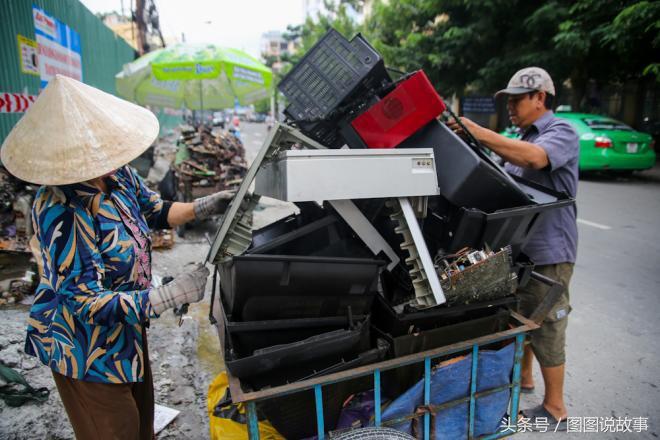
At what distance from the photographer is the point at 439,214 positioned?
6.30ft

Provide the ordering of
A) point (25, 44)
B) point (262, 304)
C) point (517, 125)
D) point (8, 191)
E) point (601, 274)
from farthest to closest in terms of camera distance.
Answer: point (601, 274)
point (25, 44)
point (8, 191)
point (517, 125)
point (262, 304)

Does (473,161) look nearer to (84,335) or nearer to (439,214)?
(439,214)

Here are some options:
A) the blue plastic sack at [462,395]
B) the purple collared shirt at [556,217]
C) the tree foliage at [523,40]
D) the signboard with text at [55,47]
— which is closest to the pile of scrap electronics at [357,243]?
the blue plastic sack at [462,395]

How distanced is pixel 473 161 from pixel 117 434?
1.77 metres

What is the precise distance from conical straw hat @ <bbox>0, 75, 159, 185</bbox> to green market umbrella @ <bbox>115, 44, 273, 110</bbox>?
6.03m

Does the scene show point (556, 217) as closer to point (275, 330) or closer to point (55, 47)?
point (275, 330)

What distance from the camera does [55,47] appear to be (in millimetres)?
5316

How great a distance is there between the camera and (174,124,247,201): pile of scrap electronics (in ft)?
23.1

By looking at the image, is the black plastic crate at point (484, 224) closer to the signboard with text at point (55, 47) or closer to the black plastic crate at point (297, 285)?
the black plastic crate at point (297, 285)

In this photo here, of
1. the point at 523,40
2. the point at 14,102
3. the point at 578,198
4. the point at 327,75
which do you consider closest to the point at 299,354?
the point at 327,75

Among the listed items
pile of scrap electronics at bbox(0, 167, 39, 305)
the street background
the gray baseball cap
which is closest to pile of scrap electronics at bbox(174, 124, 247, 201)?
the street background

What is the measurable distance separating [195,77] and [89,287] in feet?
20.8

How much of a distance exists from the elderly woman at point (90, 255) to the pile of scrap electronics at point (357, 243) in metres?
0.31

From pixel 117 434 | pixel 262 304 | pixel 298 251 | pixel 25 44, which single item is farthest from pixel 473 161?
pixel 25 44
